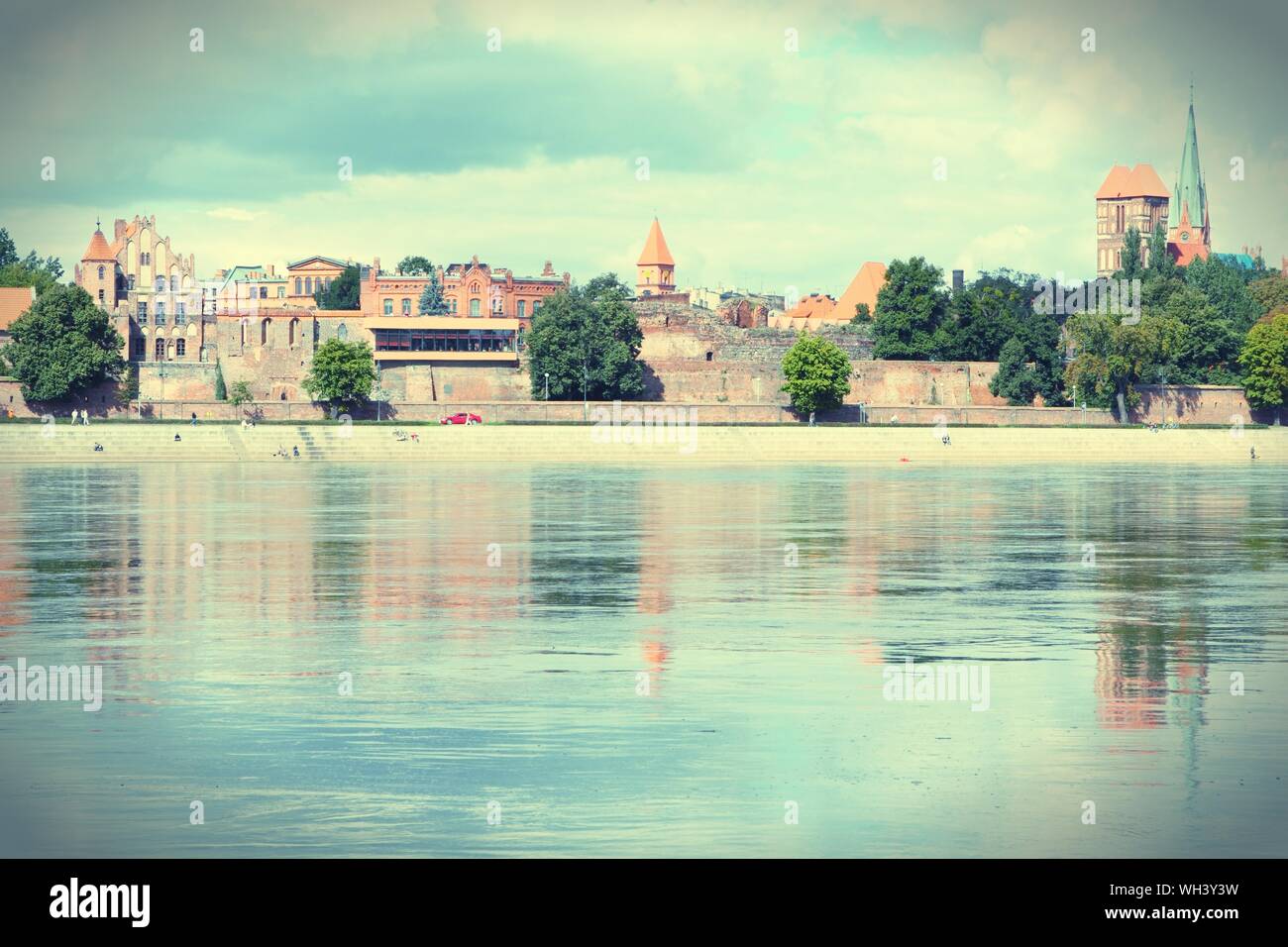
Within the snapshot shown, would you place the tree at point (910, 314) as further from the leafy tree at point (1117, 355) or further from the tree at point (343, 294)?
the tree at point (343, 294)

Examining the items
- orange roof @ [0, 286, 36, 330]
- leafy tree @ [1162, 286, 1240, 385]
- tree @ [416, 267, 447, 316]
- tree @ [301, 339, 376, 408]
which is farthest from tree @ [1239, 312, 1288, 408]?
orange roof @ [0, 286, 36, 330]

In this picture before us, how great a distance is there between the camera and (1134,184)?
170m

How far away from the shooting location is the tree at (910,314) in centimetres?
10631

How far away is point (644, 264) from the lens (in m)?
162

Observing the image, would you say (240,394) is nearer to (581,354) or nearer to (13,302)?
(581,354)

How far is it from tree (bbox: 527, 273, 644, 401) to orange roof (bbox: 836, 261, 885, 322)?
188ft

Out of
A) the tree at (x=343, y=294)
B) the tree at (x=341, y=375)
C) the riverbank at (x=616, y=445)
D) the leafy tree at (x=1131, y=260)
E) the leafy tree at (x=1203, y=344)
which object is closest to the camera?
the riverbank at (x=616, y=445)

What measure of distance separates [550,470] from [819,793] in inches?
2204

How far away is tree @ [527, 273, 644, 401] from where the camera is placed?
98562 millimetres

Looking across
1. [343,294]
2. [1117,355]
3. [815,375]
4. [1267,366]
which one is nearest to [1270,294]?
[1267,366]

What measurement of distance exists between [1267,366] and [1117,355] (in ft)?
27.0

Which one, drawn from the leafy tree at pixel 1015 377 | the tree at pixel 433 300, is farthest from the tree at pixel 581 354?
the tree at pixel 433 300

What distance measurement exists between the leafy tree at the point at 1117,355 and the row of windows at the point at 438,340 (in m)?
Answer: 34.1
